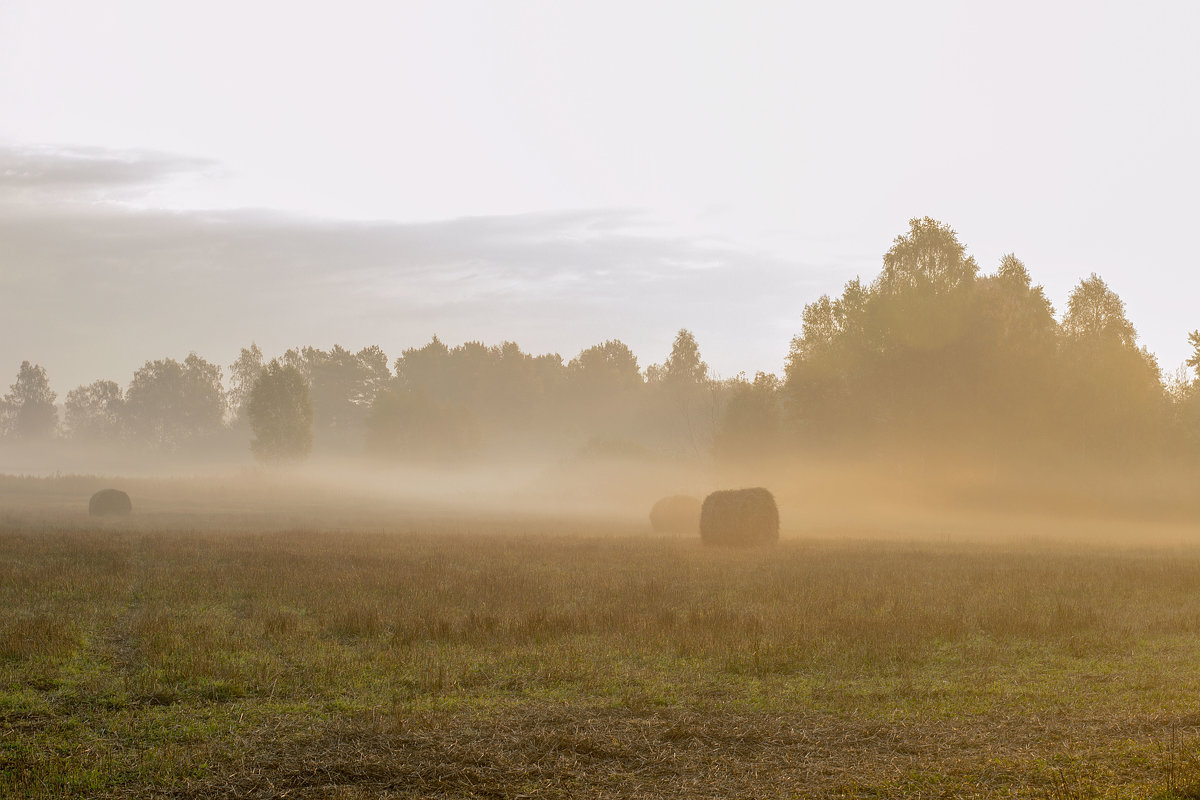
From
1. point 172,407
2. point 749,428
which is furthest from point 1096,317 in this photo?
point 172,407

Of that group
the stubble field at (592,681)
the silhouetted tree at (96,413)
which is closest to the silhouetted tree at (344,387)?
the silhouetted tree at (96,413)

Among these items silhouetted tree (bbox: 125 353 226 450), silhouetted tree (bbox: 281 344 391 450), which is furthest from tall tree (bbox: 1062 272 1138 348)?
silhouetted tree (bbox: 125 353 226 450)

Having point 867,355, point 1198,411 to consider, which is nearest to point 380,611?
point 867,355

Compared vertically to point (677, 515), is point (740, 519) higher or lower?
higher

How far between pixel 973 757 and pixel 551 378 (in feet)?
488

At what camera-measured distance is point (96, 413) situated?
611 ft

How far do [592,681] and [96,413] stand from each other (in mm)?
201138

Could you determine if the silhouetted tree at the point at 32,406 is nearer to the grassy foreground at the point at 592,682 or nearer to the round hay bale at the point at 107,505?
the round hay bale at the point at 107,505

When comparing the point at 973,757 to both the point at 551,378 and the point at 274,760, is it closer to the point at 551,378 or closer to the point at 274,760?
the point at 274,760

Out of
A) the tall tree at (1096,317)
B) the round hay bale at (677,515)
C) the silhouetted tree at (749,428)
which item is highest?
the tall tree at (1096,317)

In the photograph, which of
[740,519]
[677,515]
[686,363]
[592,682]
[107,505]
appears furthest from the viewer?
[686,363]

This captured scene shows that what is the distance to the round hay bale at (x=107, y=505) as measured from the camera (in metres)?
44.2

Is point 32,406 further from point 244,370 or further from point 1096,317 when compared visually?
point 1096,317

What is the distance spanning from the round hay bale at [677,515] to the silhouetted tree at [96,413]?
484 ft
